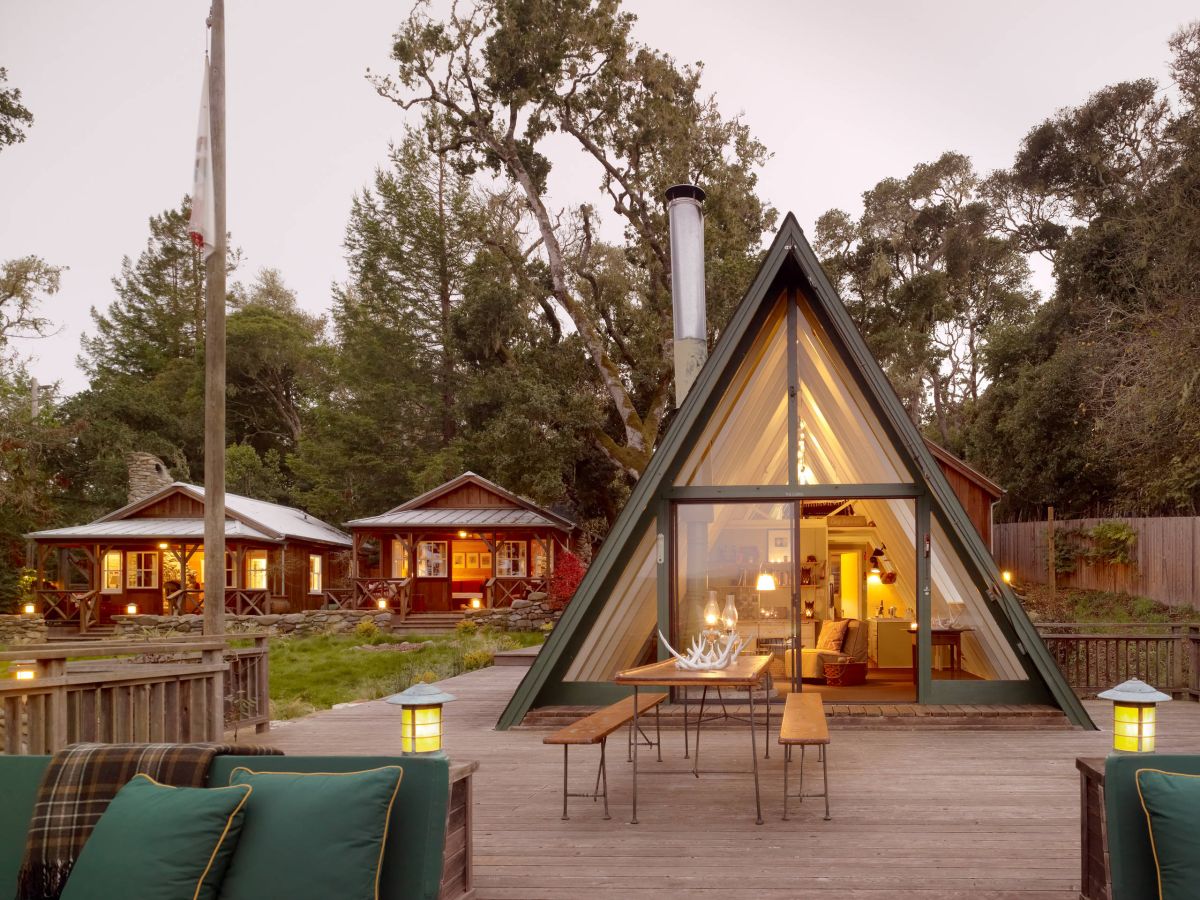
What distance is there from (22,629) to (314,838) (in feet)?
70.0

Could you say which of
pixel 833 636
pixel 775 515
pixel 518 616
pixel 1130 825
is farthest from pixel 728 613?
pixel 518 616

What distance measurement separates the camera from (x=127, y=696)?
559cm

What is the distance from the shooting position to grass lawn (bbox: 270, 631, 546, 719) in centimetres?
1152

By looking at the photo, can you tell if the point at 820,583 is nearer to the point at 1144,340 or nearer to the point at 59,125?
the point at 1144,340

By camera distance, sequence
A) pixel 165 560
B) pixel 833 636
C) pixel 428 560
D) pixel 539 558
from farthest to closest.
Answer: pixel 428 560 < pixel 539 558 < pixel 165 560 < pixel 833 636

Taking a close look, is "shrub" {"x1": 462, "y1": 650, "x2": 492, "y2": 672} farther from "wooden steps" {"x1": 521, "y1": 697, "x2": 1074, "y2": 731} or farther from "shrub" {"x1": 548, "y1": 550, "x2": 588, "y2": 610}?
"shrub" {"x1": 548, "y1": 550, "x2": 588, "y2": 610}

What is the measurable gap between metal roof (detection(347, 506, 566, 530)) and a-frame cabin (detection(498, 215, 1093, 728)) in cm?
1431

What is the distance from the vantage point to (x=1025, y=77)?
25.9m

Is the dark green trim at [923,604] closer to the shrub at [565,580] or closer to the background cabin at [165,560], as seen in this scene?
the shrub at [565,580]

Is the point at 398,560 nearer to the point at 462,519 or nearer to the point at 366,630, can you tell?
the point at 462,519

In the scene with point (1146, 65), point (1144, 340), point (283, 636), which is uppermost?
point (1146, 65)

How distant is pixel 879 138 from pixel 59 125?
2753 centimetres

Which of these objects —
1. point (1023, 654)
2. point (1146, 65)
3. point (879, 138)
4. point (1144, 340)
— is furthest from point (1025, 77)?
point (1023, 654)

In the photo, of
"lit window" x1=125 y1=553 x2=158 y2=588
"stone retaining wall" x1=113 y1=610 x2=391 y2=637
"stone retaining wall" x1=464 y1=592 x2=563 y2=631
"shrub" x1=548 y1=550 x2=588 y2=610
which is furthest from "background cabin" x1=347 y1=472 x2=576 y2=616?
"lit window" x1=125 y1=553 x2=158 y2=588
